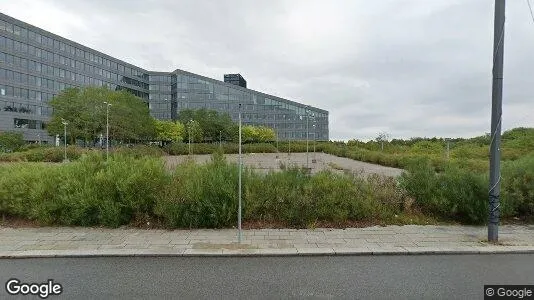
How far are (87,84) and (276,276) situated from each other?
9230 cm

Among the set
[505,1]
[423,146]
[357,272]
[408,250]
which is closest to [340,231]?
[408,250]

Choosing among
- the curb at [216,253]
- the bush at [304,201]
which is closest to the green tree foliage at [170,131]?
the bush at [304,201]

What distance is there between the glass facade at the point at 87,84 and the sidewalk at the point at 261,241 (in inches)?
2806

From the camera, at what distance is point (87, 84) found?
84562mm

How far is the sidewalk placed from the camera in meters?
6.04

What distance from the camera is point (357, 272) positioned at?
17.0 feet

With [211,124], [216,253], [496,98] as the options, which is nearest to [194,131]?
[211,124]

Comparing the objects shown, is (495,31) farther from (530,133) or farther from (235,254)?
(530,133)

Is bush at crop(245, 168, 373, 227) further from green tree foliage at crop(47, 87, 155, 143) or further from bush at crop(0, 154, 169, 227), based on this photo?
→ green tree foliage at crop(47, 87, 155, 143)

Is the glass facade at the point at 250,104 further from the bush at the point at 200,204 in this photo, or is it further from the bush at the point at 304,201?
the bush at the point at 200,204

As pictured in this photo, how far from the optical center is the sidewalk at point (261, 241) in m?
6.04

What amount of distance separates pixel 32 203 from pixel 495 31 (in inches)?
411

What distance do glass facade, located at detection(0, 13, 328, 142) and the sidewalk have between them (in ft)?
234

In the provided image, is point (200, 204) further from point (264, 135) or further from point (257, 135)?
point (264, 135)
